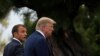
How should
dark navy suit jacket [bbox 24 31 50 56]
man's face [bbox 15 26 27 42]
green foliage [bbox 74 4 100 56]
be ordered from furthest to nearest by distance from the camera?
1. green foliage [bbox 74 4 100 56]
2. man's face [bbox 15 26 27 42]
3. dark navy suit jacket [bbox 24 31 50 56]

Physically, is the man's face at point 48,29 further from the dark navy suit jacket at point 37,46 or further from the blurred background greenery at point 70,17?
the blurred background greenery at point 70,17

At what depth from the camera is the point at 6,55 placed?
272 inches

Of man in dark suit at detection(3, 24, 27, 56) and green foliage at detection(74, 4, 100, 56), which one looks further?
green foliage at detection(74, 4, 100, 56)

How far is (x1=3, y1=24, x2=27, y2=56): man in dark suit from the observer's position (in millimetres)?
6824

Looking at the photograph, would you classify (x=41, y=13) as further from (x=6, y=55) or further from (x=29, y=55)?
(x=29, y=55)

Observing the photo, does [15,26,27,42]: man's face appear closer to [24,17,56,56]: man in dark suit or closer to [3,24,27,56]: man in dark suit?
[3,24,27,56]: man in dark suit

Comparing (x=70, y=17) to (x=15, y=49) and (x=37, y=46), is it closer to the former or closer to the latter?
(x=15, y=49)

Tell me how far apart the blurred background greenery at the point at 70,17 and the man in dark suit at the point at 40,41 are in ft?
17.3

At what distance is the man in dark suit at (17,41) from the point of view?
22.4 ft

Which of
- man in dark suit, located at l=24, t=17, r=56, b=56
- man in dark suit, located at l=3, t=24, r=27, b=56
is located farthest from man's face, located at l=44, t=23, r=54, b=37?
man in dark suit, located at l=3, t=24, r=27, b=56

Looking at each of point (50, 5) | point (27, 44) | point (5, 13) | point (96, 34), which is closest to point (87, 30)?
point (96, 34)

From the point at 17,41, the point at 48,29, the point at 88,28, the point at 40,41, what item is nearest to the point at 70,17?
the point at 88,28

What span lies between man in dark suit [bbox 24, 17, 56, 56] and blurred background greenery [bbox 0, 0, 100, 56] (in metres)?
5.27

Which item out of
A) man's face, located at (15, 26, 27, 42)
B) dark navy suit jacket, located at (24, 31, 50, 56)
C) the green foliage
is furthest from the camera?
the green foliage
